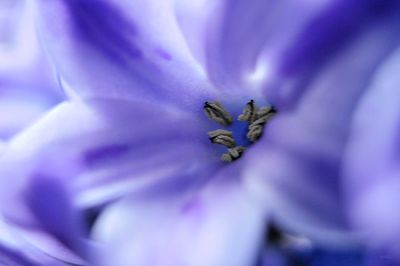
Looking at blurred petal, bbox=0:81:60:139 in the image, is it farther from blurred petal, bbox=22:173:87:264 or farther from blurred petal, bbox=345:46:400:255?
blurred petal, bbox=345:46:400:255

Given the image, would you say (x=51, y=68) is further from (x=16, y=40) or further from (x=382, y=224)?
(x=382, y=224)

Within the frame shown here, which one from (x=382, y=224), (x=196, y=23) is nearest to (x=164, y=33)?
(x=196, y=23)

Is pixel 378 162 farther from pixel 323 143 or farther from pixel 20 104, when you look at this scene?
pixel 20 104

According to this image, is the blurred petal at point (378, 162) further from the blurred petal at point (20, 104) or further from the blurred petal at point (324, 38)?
the blurred petal at point (20, 104)

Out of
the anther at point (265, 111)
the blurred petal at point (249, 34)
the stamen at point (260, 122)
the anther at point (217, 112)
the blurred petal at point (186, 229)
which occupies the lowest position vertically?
the blurred petal at point (186, 229)

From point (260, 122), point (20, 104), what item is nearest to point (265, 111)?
point (260, 122)

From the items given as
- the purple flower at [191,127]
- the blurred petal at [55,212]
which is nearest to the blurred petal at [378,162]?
the purple flower at [191,127]
